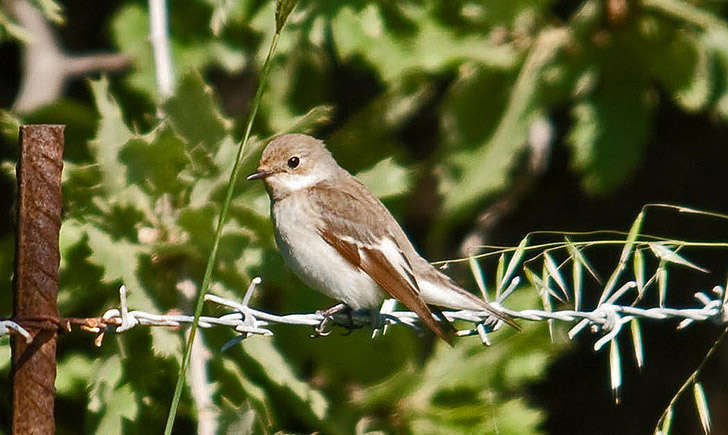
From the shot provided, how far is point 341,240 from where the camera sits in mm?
4133

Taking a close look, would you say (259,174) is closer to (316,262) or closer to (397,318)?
(316,262)

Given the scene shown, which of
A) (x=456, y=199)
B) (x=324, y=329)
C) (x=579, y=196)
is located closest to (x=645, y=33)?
(x=456, y=199)

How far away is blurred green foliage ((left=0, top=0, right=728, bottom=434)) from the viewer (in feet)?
12.5

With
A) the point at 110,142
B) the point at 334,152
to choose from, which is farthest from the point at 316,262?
the point at 334,152

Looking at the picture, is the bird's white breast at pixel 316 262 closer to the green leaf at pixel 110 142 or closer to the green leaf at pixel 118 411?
the green leaf at pixel 110 142

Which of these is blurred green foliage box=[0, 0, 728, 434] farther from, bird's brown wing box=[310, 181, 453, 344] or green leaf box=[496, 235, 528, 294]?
green leaf box=[496, 235, 528, 294]

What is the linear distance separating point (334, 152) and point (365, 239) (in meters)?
0.80

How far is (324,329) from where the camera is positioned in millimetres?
4273

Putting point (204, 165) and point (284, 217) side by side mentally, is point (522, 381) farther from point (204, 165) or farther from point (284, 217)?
point (204, 165)

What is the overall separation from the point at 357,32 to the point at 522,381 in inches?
64.1

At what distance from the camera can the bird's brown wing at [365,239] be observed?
12.9 feet

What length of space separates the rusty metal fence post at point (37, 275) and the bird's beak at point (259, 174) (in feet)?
6.04

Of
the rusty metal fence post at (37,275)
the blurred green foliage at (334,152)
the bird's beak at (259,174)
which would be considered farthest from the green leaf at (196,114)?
the rusty metal fence post at (37,275)

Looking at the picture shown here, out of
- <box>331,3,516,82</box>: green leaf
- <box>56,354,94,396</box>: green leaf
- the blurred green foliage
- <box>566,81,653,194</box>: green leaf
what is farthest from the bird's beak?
<box>566,81,653,194</box>: green leaf
